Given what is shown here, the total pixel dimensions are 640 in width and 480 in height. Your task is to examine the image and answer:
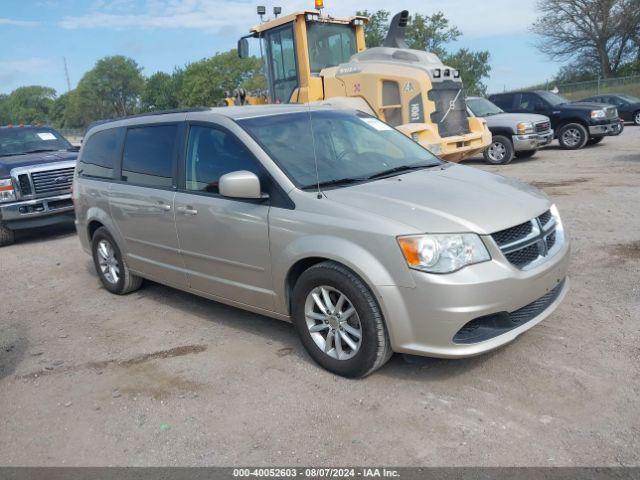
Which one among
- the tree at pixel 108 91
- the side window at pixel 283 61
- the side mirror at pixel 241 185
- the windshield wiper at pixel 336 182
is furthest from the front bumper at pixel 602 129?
the tree at pixel 108 91

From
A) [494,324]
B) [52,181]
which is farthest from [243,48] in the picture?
[494,324]

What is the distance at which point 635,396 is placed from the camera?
130 inches

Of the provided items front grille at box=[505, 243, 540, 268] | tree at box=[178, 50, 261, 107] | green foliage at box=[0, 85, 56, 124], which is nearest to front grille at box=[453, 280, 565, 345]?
front grille at box=[505, 243, 540, 268]

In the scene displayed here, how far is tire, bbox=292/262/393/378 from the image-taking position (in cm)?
353

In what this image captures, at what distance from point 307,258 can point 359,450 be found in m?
1.33

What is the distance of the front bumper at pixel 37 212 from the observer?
29.7 ft

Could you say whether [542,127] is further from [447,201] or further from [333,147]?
[447,201]

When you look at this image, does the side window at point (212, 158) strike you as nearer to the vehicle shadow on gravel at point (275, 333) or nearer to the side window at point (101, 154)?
the vehicle shadow on gravel at point (275, 333)

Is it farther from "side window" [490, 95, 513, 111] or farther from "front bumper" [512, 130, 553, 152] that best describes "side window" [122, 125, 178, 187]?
"side window" [490, 95, 513, 111]

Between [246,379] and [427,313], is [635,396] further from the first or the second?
[246,379]

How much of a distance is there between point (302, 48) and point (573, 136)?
948 centimetres

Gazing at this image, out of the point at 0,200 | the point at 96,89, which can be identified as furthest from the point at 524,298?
the point at 96,89

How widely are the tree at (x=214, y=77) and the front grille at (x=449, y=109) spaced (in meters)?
69.3

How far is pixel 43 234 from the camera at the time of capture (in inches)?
409
